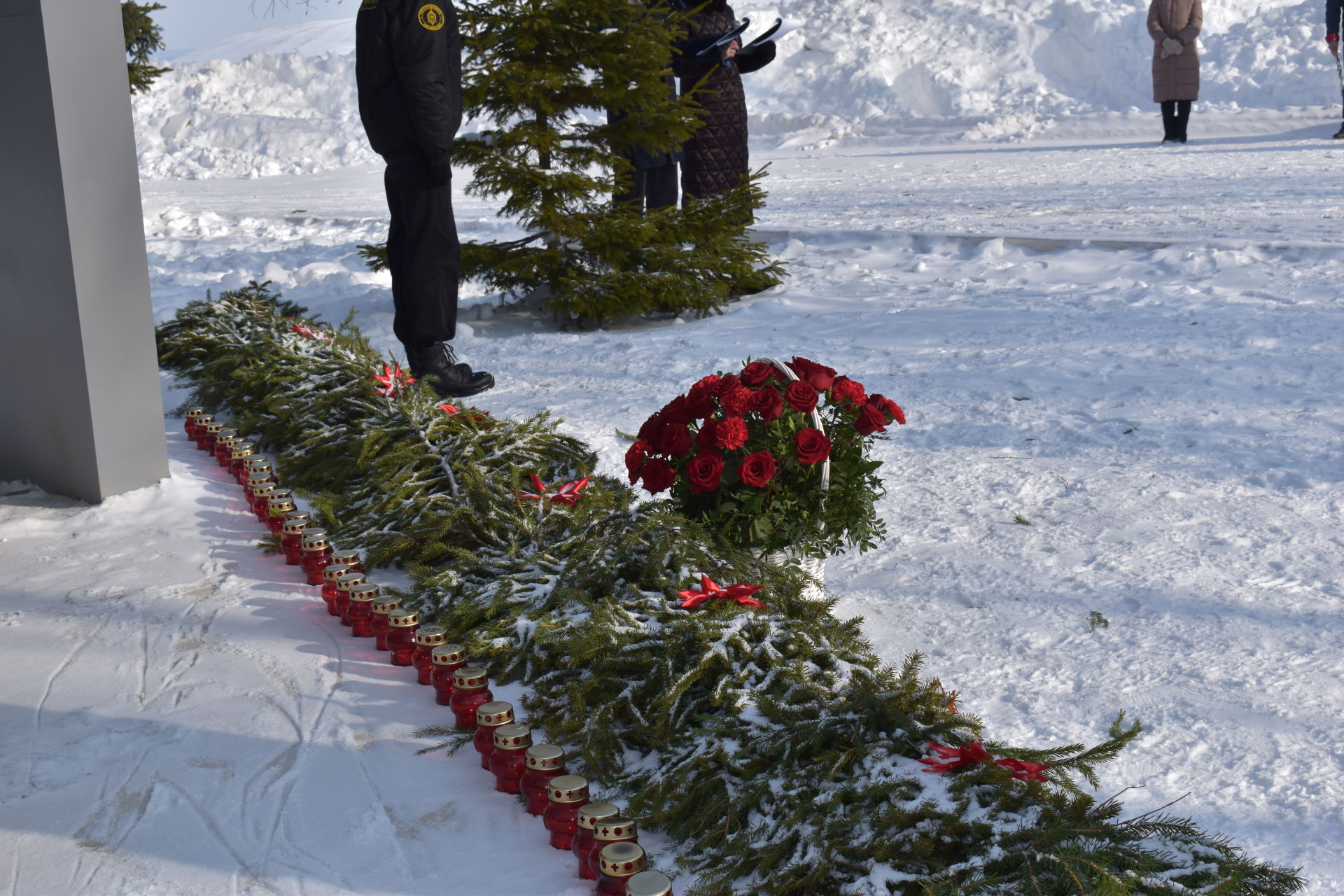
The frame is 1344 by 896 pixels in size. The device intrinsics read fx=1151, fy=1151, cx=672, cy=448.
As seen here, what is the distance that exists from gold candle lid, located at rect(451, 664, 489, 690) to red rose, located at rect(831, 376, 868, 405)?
1238 millimetres

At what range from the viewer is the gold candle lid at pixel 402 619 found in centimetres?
305

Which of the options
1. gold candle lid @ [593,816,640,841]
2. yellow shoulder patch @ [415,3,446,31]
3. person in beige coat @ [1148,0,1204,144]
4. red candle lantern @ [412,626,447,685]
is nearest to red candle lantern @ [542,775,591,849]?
gold candle lid @ [593,816,640,841]

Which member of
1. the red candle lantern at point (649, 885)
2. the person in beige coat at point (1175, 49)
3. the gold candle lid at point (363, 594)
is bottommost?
the red candle lantern at point (649, 885)

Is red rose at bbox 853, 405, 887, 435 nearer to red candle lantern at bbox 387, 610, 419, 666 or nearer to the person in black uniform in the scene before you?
red candle lantern at bbox 387, 610, 419, 666

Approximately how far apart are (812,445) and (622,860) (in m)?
1.26

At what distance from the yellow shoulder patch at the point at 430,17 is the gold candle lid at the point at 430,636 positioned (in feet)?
10.5

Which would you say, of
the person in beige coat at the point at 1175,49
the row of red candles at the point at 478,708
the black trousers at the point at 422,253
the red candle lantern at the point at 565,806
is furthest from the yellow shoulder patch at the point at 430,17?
the person in beige coat at the point at 1175,49

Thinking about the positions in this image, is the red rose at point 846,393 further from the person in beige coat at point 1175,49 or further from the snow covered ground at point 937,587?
the person in beige coat at point 1175,49

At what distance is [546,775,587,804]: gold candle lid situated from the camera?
2205 mm

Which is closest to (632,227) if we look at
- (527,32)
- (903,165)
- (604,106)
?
(604,106)

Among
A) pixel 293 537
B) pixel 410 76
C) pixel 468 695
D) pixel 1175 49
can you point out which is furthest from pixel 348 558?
pixel 1175 49

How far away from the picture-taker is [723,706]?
246 centimetres

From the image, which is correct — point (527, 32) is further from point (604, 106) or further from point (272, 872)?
point (272, 872)

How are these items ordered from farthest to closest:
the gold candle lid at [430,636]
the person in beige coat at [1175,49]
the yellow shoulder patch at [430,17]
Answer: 1. the person in beige coat at [1175,49]
2. the yellow shoulder patch at [430,17]
3. the gold candle lid at [430,636]
